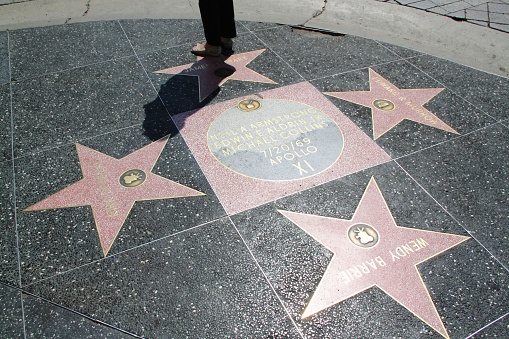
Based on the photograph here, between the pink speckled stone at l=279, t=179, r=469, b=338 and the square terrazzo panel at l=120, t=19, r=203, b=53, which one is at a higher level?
the square terrazzo panel at l=120, t=19, r=203, b=53

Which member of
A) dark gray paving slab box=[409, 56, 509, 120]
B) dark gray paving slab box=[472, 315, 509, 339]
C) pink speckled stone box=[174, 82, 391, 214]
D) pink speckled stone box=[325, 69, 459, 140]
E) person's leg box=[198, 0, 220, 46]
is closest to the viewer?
dark gray paving slab box=[472, 315, 509, 339]

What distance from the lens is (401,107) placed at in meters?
3.61

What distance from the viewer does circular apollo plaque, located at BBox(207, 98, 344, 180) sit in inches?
117

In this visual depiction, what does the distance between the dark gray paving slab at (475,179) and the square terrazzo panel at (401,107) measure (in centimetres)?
12

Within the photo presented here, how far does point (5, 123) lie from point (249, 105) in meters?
2.09

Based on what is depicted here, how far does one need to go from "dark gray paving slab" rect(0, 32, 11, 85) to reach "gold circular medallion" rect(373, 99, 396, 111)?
3.55 meters

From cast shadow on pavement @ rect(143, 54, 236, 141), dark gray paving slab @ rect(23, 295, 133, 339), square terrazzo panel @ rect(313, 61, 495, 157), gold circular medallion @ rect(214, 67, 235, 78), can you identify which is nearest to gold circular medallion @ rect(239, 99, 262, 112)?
cast shadow on pavement @ rect(143, 54, 236, 141)

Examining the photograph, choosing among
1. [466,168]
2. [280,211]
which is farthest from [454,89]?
[280,211]

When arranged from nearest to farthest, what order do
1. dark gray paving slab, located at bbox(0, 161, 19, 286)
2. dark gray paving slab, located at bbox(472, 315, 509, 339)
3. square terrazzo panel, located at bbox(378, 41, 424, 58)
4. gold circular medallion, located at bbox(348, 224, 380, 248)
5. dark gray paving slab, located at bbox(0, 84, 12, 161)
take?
1. dark gray paving slab, located at bbox(472, 315, 509, 339)
2. dark gray paving slab, located at bbox(0, 161, 19, 286)
3. gold circular medallion, located at bbox(348, 224, 380, 248)
4. dark gray paving slab, located at bbox(0, 84, 12, 161)
5. square terrazzo panel, located at bbox(378, 41, 424, 58)

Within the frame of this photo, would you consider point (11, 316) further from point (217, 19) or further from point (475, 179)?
point (217, 19)

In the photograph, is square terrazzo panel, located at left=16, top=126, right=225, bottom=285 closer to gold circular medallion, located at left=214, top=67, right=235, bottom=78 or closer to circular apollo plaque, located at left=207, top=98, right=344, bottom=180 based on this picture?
circular apollo plaque, located at left=207, top=98, right=344, bottom=180

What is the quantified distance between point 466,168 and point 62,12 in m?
5.11

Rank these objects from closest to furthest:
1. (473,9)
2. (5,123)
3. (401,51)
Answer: (5,123) → (401,51) → (473,9)

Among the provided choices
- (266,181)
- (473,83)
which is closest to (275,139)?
(266,181)
